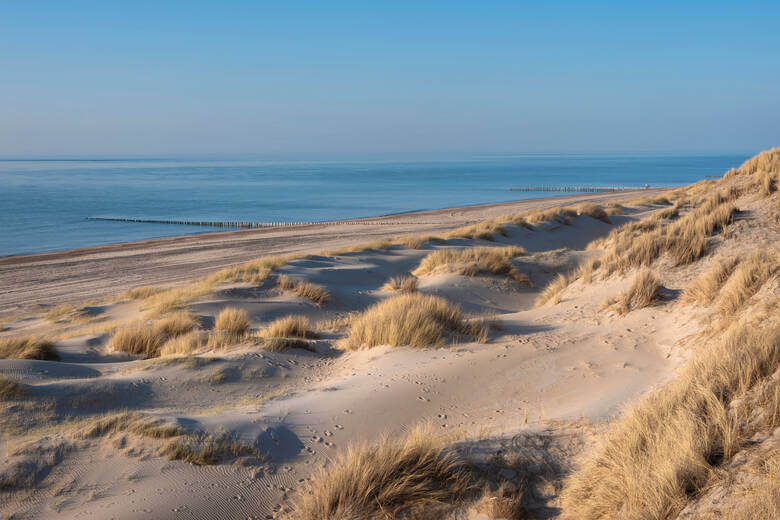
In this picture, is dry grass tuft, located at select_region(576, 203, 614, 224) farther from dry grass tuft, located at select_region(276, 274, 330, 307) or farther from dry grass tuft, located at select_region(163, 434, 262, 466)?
dry grass tuft, located at select_region(163, 434, 262, 466)

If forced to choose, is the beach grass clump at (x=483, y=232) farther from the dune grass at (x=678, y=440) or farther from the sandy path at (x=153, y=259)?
the dune grass at (x=678, y=440)

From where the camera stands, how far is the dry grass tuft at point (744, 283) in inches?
279

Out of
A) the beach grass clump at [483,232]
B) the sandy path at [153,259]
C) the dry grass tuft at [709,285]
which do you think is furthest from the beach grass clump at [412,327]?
the beach grass clump at [483,232]

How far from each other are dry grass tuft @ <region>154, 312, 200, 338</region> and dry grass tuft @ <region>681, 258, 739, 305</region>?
8.65m

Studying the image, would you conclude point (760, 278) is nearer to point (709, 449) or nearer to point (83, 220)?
point (709, 449)

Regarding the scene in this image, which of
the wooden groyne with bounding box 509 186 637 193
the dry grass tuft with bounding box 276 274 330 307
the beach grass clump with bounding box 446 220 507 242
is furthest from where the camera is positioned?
the wooden groyne with bounding box 509 186 637 193

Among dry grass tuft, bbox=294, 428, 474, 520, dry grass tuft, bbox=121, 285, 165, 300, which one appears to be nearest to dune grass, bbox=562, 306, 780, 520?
dry grass tuft, bbox=294, 428, 474, 520

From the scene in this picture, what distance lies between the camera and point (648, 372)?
657cm

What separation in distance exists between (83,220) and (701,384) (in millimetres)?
51730

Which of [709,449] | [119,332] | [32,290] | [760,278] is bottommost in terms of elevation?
[32,290]

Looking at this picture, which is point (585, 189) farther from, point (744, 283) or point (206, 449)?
point (206, 449)

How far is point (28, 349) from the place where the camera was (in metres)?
8.27

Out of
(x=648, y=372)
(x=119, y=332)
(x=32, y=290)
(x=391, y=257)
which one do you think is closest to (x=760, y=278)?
(x=648, y=372)

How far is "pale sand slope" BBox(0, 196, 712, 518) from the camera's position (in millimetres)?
4113
